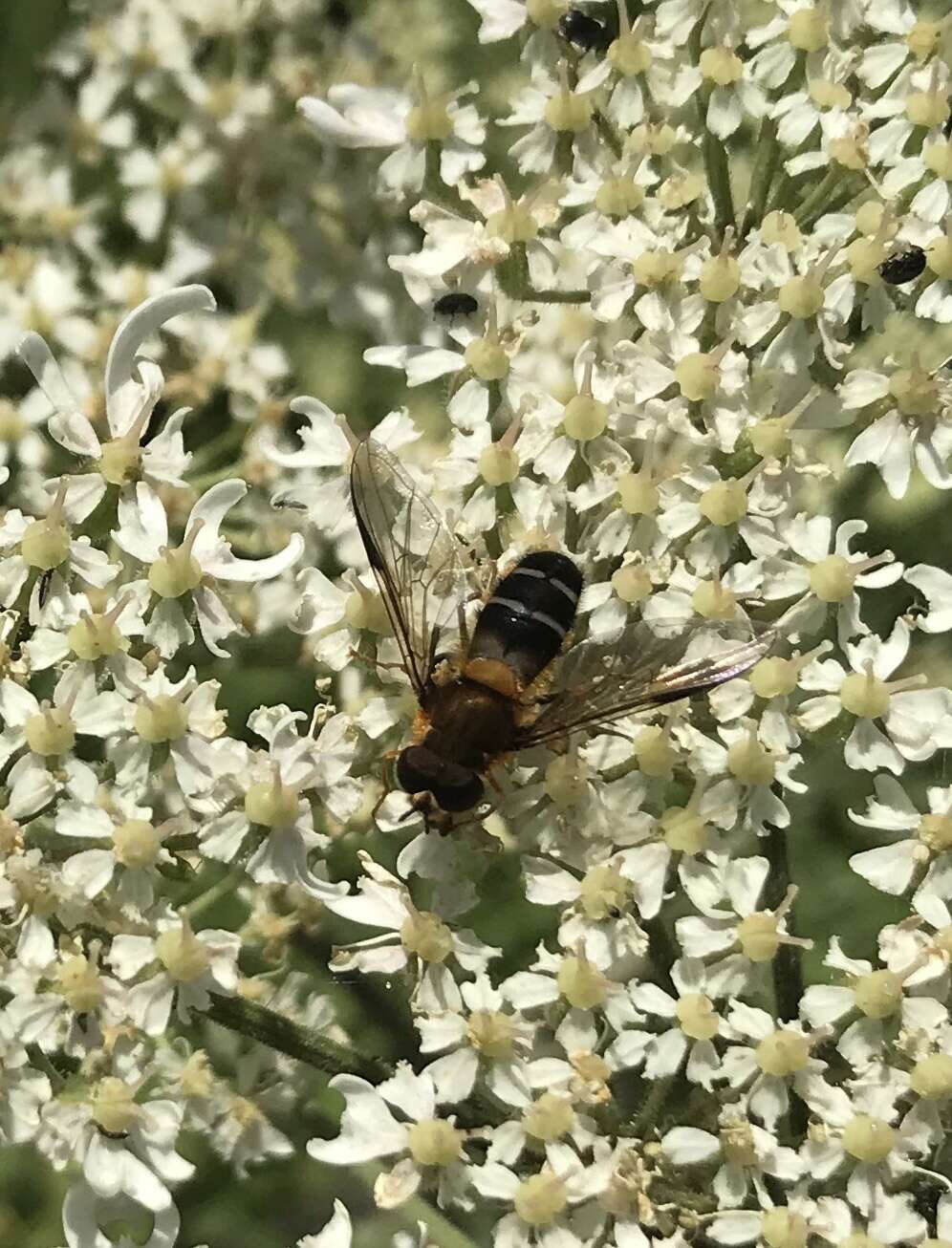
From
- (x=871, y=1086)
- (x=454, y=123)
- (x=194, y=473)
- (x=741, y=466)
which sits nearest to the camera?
(x=871, y=1086)

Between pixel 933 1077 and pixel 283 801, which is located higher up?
pixel 283 801

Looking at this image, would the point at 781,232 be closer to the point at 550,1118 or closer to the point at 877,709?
the point at 877,709

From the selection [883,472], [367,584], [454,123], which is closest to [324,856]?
[367,584]

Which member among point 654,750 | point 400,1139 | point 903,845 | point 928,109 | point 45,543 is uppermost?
point 928,109

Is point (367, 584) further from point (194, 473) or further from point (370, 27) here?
point (370, 27)

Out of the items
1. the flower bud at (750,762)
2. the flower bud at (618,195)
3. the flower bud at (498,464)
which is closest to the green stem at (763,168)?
the flower bud at (618,195)

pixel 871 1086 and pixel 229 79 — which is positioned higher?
pixel 229 79

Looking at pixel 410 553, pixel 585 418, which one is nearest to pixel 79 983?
pixel 410 553

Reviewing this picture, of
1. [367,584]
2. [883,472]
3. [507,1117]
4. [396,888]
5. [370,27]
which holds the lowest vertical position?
[507,1117]
